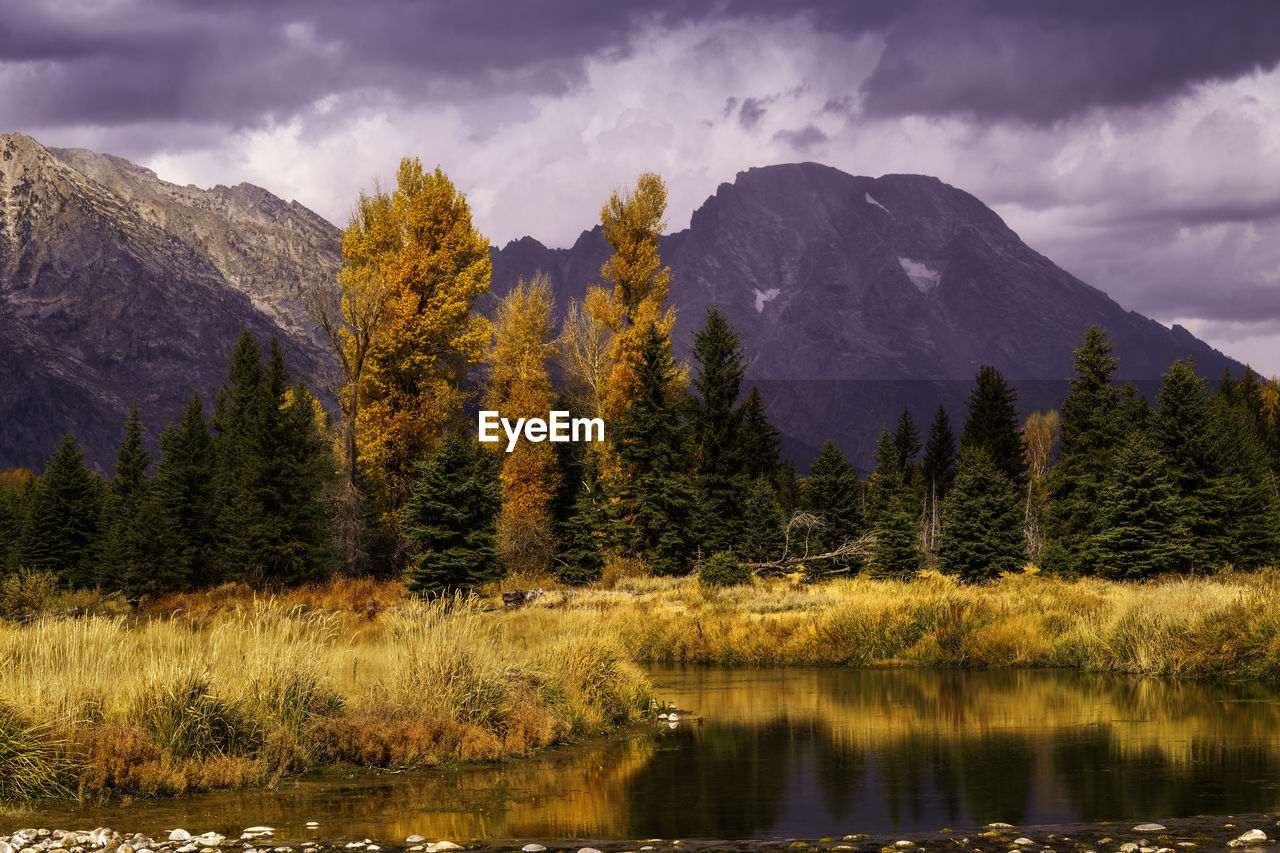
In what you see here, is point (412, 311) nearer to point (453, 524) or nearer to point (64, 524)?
point (453, 524)

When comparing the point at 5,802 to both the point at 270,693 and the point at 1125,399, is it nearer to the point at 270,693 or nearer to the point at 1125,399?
the point at 270,693

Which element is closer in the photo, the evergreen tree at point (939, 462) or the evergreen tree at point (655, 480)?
the evergreen tree at point (655, 480)

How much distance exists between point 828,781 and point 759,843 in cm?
378

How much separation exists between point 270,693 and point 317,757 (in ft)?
3.42

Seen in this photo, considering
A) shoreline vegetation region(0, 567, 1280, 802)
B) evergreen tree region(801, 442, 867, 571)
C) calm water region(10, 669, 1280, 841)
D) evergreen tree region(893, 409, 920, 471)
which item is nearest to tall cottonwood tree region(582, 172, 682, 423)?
evergreen tree region(801, 442, 867, 571)

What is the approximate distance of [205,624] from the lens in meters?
35.9

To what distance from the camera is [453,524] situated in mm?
36312

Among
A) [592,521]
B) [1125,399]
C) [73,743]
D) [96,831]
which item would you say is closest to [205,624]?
[592,521]

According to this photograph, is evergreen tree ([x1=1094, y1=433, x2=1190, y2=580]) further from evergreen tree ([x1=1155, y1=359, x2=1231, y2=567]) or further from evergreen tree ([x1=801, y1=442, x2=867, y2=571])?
evergreen tree ([x1=801, y1=442, x2=867, y2=571])

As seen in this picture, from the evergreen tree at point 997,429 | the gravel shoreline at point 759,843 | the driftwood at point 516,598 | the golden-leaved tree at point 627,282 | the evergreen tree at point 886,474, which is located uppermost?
the golden-leaved tree at point 627,282

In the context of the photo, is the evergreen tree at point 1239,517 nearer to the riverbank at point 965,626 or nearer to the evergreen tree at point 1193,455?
the evergreen tree at point 1193,455

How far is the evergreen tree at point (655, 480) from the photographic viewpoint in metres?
48.3

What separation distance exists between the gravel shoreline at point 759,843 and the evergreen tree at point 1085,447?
41.5 m

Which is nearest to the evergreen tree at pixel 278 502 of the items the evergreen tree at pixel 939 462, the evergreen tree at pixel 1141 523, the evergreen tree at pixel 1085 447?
the evergreen tree at pixel 1141 523
